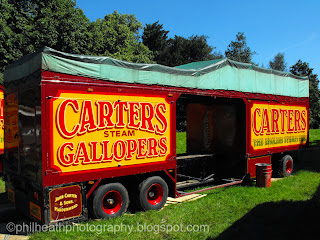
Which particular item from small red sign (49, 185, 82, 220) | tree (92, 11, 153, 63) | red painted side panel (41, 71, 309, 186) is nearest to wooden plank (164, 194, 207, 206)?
red painted side panel (41, 71, 309, 186)

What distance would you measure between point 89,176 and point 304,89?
37.9 ft

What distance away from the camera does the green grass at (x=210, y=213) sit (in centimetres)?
586

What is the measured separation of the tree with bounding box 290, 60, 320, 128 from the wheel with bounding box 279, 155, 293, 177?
2804 cm

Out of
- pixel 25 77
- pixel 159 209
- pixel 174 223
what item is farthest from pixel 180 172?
pixel 25 77

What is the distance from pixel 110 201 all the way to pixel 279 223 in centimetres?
401

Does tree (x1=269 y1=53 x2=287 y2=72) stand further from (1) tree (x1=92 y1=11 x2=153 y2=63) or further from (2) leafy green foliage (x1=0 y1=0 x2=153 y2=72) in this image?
(2) leafy green foliage (x1=0 y1=0 x2=153 y2=72)

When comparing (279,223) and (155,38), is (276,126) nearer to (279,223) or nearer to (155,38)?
(279,223)

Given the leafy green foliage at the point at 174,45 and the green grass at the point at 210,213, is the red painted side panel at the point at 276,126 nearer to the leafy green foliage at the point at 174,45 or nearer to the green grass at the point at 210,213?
the green grass at the point at 210,213

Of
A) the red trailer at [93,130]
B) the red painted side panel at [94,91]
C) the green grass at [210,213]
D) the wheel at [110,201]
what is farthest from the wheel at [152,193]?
the wheel at [110,201]

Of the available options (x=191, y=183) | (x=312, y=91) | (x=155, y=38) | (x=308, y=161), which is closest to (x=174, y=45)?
(x=155, y=38)

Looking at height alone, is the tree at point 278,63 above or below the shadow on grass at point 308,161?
above

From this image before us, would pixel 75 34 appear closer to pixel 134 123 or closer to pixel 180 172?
pixel 180 172

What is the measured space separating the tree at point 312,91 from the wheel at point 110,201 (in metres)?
36.4

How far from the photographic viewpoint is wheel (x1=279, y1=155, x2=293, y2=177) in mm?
12098
